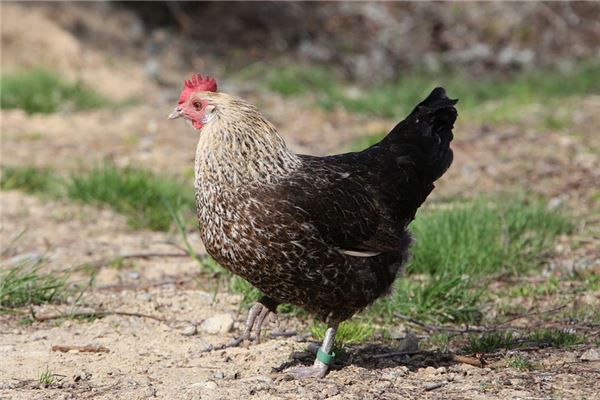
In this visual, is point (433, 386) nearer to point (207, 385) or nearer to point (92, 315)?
point (207, 385)

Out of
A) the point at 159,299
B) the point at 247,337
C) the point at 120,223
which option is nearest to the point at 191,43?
the point at 120,223

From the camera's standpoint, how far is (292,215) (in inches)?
159

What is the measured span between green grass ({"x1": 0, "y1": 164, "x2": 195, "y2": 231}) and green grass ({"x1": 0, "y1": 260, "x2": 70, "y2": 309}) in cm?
146

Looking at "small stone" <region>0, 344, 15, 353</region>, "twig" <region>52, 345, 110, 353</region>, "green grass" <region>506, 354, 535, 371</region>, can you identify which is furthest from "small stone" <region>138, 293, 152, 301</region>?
"green grass" <region>506, 354, 535, 371</region>

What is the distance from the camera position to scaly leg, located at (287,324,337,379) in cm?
421

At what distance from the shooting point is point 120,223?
668 cm

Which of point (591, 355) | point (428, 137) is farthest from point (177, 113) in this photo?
point (591, 355)

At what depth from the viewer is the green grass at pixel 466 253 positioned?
5.15 m

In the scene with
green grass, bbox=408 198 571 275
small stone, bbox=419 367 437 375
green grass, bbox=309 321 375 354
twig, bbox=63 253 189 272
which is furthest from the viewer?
twig, bbox=63 253 189 272

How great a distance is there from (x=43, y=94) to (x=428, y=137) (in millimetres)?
5472

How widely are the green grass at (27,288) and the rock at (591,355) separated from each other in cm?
285

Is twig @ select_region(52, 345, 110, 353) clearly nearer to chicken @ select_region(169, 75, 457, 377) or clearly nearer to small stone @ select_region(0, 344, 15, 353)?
small stone @ select_region(0, 344, 15, 353)

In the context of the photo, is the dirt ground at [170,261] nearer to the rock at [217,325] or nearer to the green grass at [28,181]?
the rock at [217,325]

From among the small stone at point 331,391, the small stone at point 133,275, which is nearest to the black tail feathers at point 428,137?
the small stone at point 331,391
